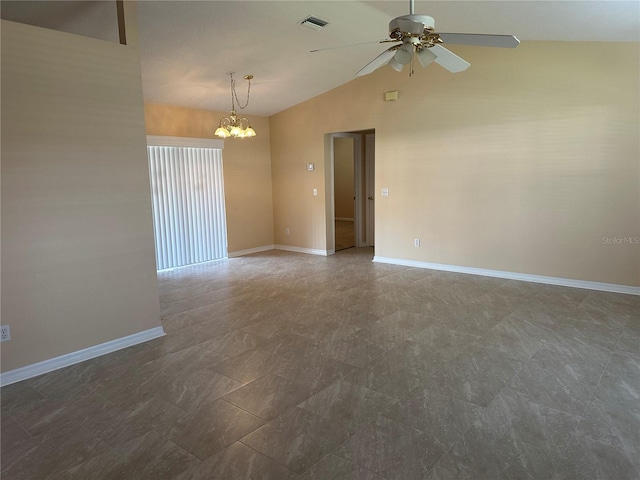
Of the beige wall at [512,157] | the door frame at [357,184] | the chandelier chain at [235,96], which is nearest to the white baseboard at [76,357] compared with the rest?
the chandelier chain at [235,96]

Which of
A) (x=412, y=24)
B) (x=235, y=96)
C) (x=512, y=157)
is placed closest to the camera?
(x=412, y=24)

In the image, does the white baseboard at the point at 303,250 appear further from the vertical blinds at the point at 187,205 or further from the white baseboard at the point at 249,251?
the vertical blinds at the point at 187,205

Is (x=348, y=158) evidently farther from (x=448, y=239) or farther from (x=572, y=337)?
(x=572, y=337)

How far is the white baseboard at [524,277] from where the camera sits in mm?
4629

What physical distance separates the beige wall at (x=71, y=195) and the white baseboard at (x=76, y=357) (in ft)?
0.14

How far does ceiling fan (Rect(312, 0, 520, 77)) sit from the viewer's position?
2.46 meters

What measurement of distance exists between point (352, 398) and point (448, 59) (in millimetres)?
2571

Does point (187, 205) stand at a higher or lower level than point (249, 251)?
higher

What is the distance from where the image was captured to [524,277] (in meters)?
5.24

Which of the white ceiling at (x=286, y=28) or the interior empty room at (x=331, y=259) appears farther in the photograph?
the white ceiling at (x=286, y=28)

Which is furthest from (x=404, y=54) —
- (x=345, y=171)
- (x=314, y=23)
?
(x=345, y=171)

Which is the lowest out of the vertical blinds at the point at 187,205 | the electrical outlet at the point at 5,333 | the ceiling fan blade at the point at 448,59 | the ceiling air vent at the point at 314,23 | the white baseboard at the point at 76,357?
the white baseboard at the point at 76,357

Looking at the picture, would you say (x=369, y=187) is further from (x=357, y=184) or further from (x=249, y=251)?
(x=249, y=251)

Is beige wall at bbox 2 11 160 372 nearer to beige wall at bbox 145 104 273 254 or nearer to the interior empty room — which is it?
the interior empty room
